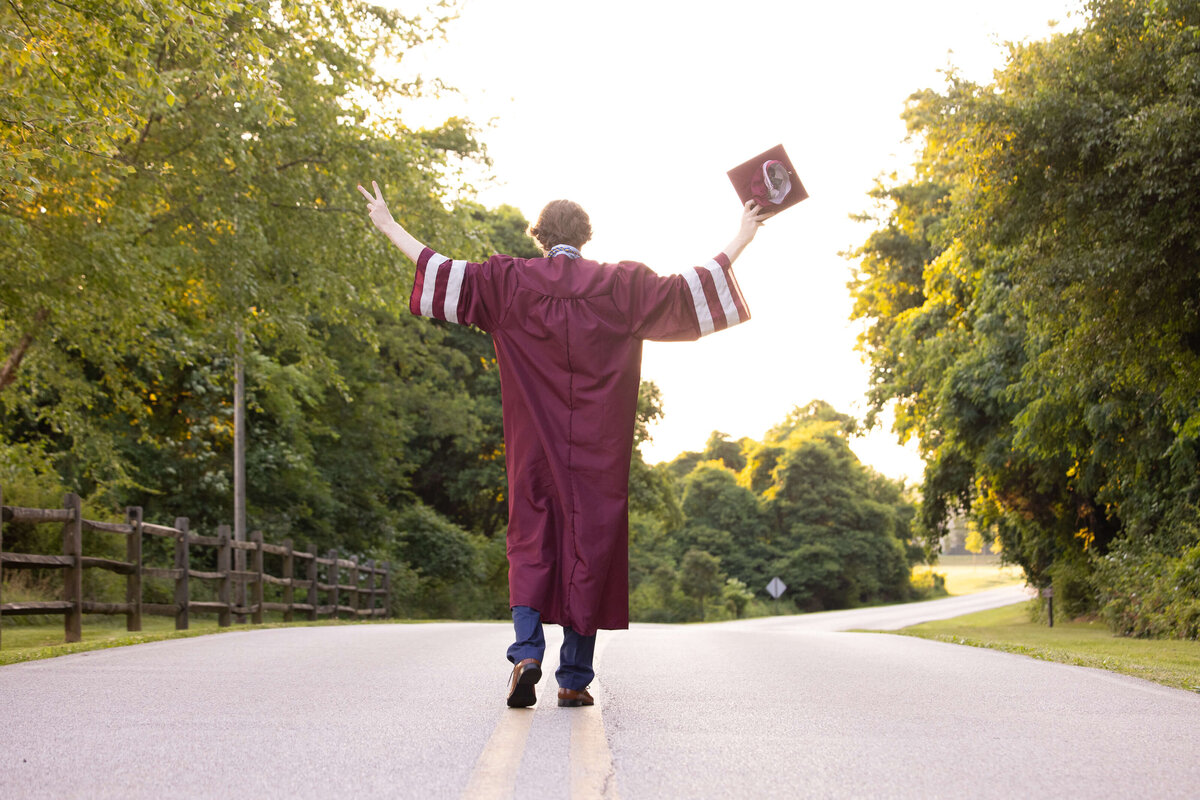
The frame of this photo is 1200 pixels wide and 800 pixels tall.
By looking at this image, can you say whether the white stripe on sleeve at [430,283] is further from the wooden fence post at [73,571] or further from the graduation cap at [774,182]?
the wooden fence post at [73,571]

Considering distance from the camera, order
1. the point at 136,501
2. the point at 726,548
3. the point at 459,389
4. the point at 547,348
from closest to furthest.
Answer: the point at 547,348
the point at 136,501
the point at 459,389
the point at 726,548

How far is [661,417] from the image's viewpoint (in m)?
39.1

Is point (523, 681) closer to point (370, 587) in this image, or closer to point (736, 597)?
point (370, 587)

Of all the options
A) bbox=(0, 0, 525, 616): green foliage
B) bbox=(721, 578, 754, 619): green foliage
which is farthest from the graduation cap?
bbox=(721, 578, 754, 619): green foliage

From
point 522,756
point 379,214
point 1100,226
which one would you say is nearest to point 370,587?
point 1100,226

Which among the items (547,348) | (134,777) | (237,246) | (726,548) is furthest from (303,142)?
(726,548)

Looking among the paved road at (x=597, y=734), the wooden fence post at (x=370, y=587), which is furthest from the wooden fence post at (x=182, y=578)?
the wooden fence post at (x=370, y=587)

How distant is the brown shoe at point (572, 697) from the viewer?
5.11 m

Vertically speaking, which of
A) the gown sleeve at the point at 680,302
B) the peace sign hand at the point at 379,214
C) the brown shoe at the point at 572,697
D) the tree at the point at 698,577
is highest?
the peace sign hand at the point at 379,214

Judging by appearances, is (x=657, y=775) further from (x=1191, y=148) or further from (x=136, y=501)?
(x=136, y=501)

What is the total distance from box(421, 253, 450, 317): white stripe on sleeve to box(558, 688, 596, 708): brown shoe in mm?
1692

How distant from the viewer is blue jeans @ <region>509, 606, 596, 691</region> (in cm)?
489

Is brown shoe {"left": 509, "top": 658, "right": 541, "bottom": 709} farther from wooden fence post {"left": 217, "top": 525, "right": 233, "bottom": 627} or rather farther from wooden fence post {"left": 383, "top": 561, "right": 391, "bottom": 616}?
wooden fence post {"left": 383, "top": 561, "right": 391, "bottom": 616}

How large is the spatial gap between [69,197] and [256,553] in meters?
7.41
